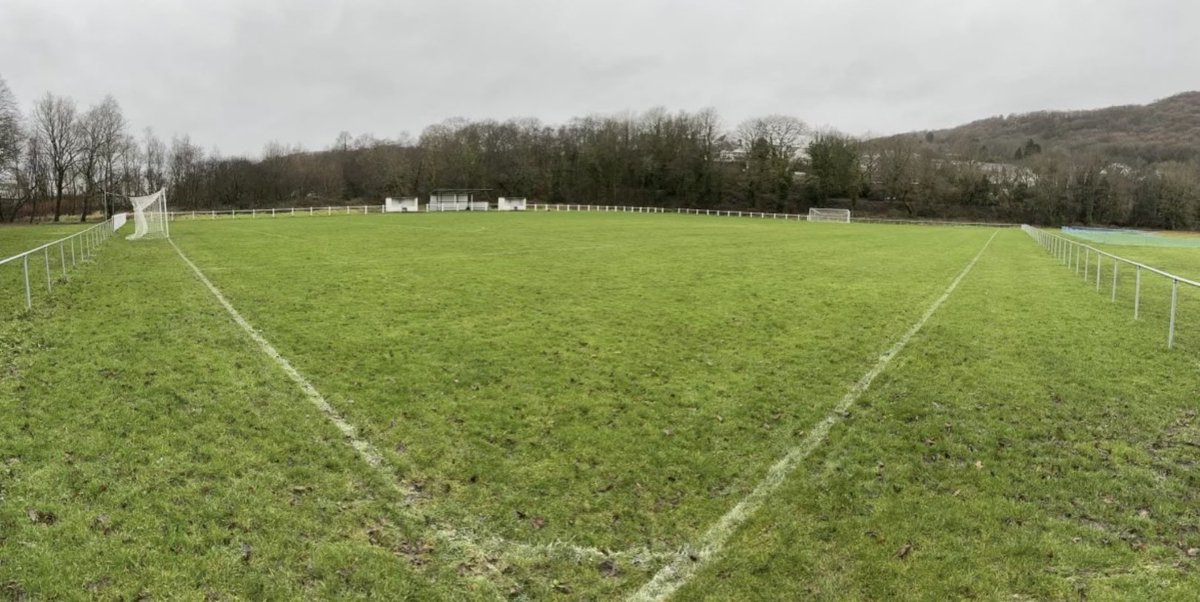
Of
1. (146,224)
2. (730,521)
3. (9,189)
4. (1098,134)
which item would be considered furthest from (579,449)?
(1098,134)

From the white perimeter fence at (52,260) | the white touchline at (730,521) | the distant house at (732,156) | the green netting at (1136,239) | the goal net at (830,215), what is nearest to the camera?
the white touchline at (730,521)

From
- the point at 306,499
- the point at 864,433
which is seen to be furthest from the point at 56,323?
the point at 864,433

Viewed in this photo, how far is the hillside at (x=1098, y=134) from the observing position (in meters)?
129

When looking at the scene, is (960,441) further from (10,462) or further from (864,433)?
(10,462)

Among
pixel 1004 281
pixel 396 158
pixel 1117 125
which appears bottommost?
pixel 1004 281

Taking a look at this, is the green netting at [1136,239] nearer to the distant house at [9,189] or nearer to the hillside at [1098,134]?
the hillside at [1098,134]

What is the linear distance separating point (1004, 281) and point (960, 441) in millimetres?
17278

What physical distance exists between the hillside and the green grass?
5143 inches

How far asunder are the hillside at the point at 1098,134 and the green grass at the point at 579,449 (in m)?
131

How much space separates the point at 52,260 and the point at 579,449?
79.3 ft

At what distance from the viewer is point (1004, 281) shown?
73.2 feet

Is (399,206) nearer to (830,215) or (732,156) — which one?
(830,215)

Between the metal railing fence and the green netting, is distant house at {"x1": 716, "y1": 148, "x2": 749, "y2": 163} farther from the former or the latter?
the metal railing fence

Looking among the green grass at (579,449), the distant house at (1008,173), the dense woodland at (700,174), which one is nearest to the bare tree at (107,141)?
the dense woodland at (700,174)
